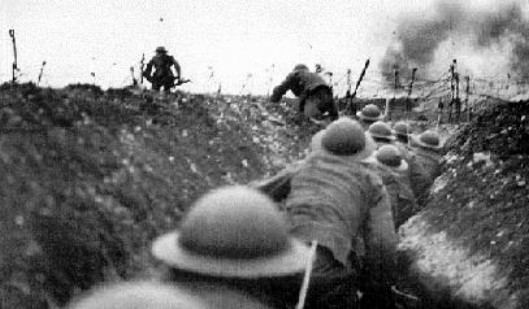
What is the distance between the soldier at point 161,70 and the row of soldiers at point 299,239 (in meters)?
5.24

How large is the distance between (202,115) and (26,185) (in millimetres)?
4575

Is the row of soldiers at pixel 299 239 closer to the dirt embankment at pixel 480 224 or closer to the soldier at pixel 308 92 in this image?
the dirt embankment at pixel 480 224

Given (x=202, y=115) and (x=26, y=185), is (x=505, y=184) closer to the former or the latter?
(x=202, y=115)

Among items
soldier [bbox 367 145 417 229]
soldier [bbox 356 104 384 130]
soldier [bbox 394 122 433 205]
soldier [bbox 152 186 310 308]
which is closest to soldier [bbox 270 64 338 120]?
soldier [bbox 356 104 384 130]

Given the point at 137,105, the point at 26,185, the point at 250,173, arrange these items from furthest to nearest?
the point at 250,173 → the point at 137,105 → the point at 26,185

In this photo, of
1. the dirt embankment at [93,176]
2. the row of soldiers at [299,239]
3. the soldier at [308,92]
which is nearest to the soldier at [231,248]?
the row of soldiers at [299,239]

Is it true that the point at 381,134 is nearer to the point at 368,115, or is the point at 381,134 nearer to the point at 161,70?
the point at 368,115

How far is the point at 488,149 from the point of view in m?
9.91

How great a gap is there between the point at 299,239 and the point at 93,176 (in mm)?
1806

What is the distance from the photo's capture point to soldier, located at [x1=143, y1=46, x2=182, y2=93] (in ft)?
44.8

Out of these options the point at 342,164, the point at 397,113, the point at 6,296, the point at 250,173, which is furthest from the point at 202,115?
the point at 397,113

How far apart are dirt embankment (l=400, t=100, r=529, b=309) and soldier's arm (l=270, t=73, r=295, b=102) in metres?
2.60

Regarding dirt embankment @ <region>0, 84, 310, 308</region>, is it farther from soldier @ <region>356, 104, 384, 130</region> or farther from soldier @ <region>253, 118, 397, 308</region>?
soldier @ <region>356, 104, 384, 130</region>

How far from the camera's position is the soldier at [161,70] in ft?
44.8
